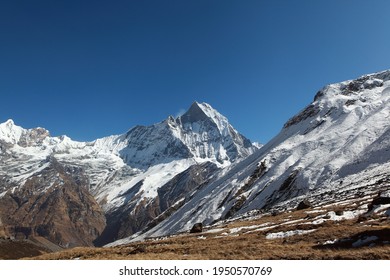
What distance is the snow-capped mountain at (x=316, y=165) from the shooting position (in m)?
108

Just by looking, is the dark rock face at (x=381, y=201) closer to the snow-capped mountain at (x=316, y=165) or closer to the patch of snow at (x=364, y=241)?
the patch of snow at (x=364, y=241)

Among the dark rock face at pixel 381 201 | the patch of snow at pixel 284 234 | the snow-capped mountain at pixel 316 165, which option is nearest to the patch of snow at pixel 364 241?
the patch of snow at pixel 284 234

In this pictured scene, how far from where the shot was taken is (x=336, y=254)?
75.4 ft

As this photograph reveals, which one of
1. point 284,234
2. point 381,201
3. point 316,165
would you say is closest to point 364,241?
point 284,234

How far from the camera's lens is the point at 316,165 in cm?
12900

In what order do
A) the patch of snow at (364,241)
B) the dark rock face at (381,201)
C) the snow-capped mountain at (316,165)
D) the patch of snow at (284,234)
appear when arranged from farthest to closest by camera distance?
the snow-capped mountain at (316,165) < the dark rock face at (381,201) < the patch of snow at (284,234) < the patch of snow at (364,241)

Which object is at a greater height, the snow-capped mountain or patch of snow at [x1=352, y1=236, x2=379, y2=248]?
the snow-capped mountain

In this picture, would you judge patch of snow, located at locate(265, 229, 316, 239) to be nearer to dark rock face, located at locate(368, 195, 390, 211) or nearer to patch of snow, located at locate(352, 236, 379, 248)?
dark rock face, located at locate(368, 195, 390, 211)

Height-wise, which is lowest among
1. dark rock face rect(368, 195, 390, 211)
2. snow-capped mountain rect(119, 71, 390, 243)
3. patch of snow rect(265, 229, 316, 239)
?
patch of snow rect(265, 229, 316, 239)

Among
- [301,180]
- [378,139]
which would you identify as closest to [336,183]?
[301,180]

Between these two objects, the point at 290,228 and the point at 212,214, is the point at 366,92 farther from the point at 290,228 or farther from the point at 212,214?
the point at 290,228

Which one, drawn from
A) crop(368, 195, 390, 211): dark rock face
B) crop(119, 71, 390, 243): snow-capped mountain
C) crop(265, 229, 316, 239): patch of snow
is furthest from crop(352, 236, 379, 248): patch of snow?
crop(119, 71, 390, 243): snow-capped mountain

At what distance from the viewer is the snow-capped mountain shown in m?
108

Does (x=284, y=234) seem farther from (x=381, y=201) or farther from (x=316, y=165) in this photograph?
(x=316, y=165)
